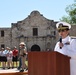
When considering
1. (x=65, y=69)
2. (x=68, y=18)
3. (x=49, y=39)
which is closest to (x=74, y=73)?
(x=65, y=69)

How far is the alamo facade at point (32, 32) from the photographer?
49.9 metres

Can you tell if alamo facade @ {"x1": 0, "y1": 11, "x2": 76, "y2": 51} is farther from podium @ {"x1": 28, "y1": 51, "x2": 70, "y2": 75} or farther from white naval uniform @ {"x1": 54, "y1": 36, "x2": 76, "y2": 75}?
podium @ {"x1": 28, "y1": 51, "x2": 70, "y2": 75}

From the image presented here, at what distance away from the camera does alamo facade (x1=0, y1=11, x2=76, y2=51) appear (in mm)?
49875

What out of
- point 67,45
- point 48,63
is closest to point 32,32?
point 67,45

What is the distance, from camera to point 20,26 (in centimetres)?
5100

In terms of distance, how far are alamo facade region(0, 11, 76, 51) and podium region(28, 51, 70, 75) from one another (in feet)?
152

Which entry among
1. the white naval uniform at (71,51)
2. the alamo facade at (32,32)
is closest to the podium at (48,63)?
the white naval uniform at (71,51)

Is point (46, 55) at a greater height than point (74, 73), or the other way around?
point (46, 55)

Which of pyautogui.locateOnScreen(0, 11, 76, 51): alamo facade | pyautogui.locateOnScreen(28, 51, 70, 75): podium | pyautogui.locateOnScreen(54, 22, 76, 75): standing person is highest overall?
pyautogui.locateOnScreen(0, 11, 76, 51): alamo facade

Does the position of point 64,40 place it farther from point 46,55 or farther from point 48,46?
point 48,46

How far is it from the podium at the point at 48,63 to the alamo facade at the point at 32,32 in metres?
46.3

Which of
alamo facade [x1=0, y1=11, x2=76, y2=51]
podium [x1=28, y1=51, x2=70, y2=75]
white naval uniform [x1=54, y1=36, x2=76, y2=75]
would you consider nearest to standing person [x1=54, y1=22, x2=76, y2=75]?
white naval uniform [x1=54, y1=36, x2=76, y2=75]

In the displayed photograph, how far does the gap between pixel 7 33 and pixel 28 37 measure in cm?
363

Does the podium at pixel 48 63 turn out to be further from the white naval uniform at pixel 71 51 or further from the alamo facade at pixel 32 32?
the alamo facade at pixel 32 32
